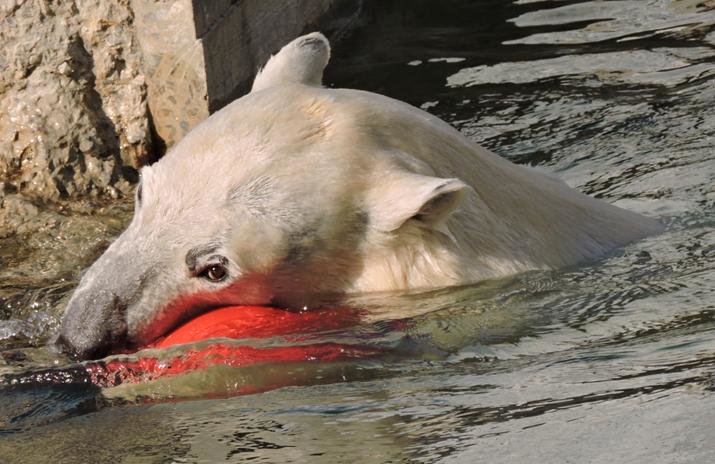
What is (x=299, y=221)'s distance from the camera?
14.3ft

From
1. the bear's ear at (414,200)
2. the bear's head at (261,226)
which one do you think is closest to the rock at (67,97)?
the bear's head at (261,226)

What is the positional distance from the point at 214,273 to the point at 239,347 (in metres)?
0.40

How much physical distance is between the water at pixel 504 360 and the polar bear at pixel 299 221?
152 mm

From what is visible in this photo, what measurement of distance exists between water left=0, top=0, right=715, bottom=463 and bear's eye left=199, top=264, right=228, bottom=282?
43 cm

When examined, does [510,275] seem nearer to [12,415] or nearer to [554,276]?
[554,276]

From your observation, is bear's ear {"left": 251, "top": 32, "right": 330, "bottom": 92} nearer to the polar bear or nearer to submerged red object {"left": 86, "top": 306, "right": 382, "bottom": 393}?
the polar bear

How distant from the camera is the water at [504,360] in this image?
324 centimetres

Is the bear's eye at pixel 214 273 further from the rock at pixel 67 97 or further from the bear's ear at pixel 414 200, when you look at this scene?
the rock at pixel 67 97

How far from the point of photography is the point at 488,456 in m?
3.09

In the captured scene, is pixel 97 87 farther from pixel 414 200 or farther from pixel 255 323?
pixel 414 200

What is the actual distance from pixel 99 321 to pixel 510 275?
53.7 inches

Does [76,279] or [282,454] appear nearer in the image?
[282,454]

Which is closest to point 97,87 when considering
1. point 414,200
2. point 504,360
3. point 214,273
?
point 214,273

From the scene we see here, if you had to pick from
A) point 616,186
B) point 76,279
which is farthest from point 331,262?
point 616,186
